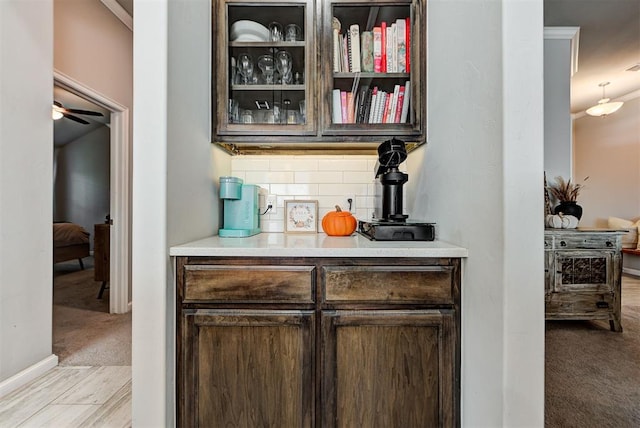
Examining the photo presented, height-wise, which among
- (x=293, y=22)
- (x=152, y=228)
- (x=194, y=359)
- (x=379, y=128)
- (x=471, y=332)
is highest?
(x=293, y=22)

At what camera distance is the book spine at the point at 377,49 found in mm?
1814

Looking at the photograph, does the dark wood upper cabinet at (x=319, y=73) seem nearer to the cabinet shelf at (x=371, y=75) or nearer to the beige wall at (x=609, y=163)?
the cabinet shelf at (x=371, y=75)

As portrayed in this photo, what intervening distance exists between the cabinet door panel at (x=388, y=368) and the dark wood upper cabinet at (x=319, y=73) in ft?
3.09

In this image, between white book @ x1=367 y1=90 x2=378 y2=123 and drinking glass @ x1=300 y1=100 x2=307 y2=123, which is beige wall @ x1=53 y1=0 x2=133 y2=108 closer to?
drinking glass @ x1=300 y1=100 x2=307 y2=123

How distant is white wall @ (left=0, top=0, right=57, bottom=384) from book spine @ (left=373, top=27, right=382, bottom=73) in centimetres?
213

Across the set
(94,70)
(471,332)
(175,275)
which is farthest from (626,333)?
(94,70)

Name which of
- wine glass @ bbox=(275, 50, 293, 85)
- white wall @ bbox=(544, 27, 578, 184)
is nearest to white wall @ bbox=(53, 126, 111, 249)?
wine glass @ bbox=(275, 50, 293, 85)

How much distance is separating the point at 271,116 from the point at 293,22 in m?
0.52

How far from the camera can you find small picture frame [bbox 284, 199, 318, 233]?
2080 mm

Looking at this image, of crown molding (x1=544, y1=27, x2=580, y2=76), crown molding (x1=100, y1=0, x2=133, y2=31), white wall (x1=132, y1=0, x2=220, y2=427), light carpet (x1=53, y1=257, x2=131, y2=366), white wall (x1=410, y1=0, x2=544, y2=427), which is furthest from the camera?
crown molding (x1=544, y1=27, x2=580, y2=76)

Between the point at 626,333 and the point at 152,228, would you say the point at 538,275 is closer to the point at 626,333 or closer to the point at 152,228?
the point at 152,228

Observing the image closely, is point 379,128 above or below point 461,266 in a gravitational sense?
above


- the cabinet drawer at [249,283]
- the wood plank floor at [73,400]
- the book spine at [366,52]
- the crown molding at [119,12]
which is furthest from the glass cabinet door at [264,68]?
the crown molding at [119,12]

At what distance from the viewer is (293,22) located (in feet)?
5.96
